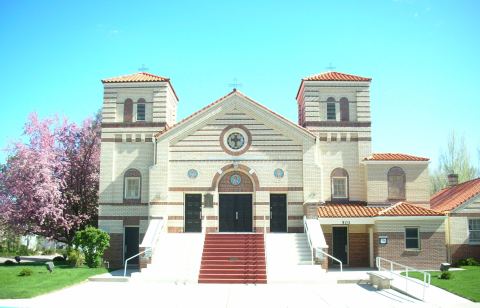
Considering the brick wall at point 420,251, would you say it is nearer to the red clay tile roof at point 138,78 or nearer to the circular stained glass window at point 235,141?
the circular stained glass window at point 235,141

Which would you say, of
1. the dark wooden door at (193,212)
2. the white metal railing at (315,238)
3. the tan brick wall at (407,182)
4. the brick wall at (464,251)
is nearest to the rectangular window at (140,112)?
the dark wooden door at (193,212)

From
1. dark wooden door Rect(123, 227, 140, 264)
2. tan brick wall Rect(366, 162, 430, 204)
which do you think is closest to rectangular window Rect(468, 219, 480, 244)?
tan brick wall Rect(366, 162, 430, 204)

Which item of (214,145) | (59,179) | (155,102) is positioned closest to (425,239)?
(214,145)

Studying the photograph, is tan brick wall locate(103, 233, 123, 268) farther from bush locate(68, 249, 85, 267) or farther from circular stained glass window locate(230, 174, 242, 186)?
circular stained glass window locate(230, 174, 242, 186)

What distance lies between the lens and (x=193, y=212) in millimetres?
28859

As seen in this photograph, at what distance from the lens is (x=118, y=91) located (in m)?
31.6

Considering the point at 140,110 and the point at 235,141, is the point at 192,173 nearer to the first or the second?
the point at 235,141

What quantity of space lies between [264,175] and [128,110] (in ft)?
32.1

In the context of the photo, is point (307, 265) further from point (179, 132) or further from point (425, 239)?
point (179, 132)

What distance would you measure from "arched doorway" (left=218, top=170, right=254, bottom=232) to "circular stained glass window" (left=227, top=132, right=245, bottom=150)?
4.88ft

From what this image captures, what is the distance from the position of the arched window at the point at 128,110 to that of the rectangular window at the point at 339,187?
13.4 metres

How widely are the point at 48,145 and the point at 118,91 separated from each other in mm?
6000

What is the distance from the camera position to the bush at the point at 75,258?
87.9ft

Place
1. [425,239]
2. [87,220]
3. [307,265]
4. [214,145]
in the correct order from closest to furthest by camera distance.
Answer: [307,265] < [425,239] < [214,145] < [87,220]
